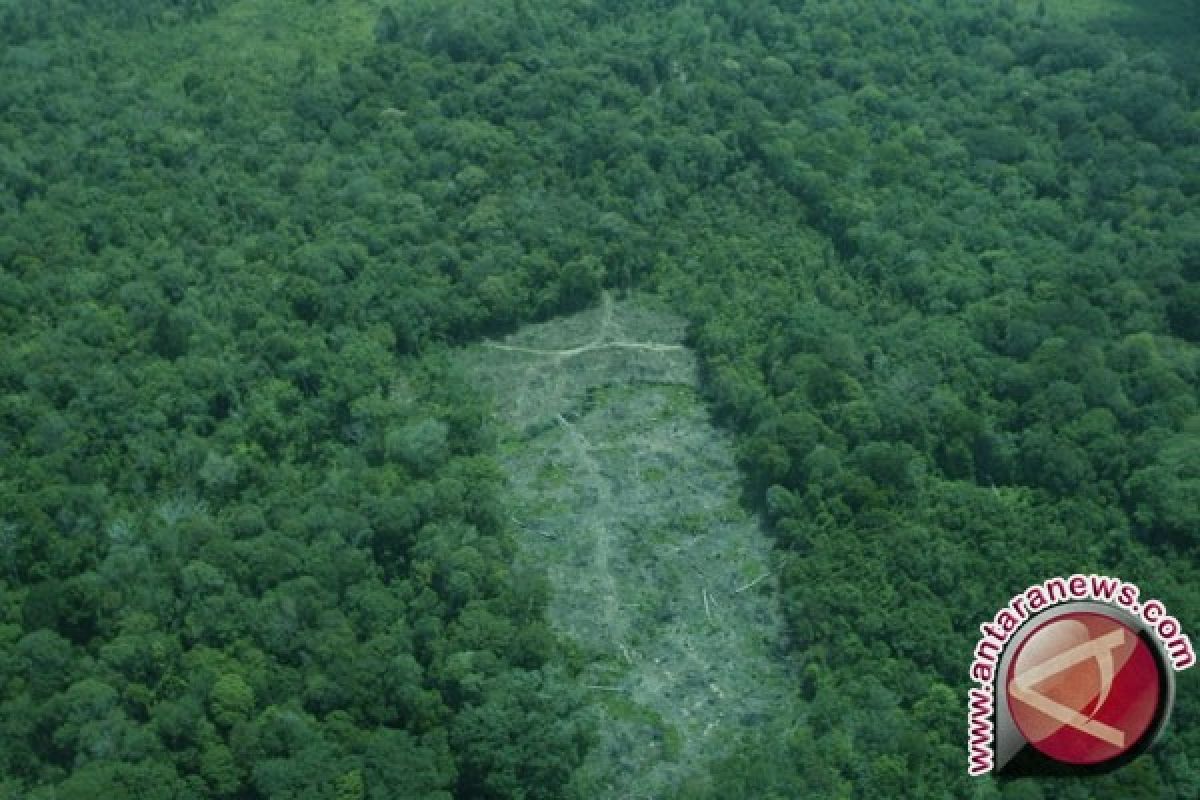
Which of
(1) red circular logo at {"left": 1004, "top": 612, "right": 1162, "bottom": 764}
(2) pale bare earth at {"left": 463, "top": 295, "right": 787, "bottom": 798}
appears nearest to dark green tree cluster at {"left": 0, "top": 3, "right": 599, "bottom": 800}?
(2) pale bare earth at {"left": 463, "top": 295, "right": 787, "bottom": 798}

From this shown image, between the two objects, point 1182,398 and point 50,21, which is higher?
point 50,21

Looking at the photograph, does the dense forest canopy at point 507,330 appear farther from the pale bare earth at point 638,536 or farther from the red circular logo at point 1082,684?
the red circular logo at point 1082,684

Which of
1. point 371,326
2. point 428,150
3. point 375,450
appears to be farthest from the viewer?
point 428,150

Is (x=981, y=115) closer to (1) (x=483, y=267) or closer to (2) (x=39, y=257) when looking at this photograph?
(1) (x=483, y=267)

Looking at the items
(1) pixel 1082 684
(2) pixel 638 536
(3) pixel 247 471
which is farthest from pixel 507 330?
(1) pixel 1082 684

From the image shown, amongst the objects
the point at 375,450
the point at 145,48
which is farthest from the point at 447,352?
the point at 145,48

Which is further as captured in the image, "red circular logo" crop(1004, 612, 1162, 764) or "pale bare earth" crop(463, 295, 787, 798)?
"pale bare earth" crop(463, 295, 787, 798)

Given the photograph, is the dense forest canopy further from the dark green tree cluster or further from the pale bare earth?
the pale bare earth
